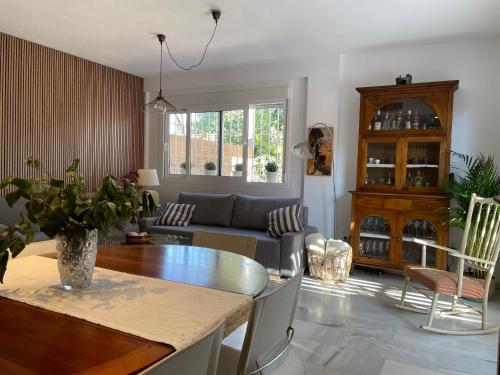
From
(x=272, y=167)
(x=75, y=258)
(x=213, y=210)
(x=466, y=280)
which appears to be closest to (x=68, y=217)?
(x=75, y=258)

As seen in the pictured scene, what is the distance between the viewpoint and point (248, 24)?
3619 mm

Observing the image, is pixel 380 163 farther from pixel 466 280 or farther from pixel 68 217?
pixel 68 217

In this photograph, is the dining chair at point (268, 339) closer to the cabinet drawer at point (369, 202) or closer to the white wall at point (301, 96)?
the cabinet drawer at point (369, 202)

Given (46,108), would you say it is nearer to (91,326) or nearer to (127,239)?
(127,239)

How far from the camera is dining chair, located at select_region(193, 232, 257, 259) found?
2.11 m

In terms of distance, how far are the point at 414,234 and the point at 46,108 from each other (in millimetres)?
4690

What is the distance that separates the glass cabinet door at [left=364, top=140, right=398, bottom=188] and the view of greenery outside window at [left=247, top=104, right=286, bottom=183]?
1.24 metres

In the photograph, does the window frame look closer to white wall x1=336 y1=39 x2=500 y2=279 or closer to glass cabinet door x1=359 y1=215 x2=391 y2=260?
white wall x1=336 y1=39 x2=500 y2=279

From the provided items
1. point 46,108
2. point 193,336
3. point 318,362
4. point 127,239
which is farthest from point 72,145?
point 193,336

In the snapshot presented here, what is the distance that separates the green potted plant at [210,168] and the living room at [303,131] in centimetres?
2

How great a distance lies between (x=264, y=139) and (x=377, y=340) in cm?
323

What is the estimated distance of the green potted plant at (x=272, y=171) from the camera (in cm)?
500

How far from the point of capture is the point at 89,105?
201 inches

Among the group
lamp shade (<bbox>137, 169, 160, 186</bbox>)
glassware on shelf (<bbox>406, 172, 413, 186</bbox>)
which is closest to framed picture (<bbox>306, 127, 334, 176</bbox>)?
glassware on shelf (<bbox>406, 172, 413, 186</bbox>)
